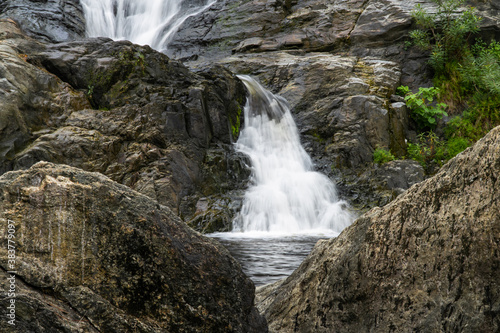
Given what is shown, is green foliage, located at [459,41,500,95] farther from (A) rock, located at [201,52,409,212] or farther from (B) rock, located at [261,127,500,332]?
(B) rock, located at [261,127,500,332]

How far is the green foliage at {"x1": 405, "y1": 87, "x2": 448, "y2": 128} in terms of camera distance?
12734mm

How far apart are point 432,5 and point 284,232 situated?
11.3 metres

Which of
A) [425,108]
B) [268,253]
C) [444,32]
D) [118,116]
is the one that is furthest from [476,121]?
[118,116]

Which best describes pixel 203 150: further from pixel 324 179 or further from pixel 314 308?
pixel 314 308

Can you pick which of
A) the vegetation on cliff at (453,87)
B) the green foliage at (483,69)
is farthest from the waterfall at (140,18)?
the green foliage at (483,69)

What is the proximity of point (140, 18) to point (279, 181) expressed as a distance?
1225 cm

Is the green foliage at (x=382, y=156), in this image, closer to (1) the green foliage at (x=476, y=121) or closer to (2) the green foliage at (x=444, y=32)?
(1) the green foliage at (x=476, y=121)

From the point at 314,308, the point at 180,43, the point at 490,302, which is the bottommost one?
the point at 314,308

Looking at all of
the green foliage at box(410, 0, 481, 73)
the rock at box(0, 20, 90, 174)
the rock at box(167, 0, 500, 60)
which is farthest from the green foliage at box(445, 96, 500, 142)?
the rock at box(0, 20, 90, 174)

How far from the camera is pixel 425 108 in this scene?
12.7 m

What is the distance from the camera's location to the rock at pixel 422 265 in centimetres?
201

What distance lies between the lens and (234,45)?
17344mm

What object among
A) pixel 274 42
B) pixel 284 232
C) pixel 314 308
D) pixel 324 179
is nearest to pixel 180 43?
pixel 274 42

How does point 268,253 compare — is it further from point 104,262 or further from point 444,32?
point 444,32
